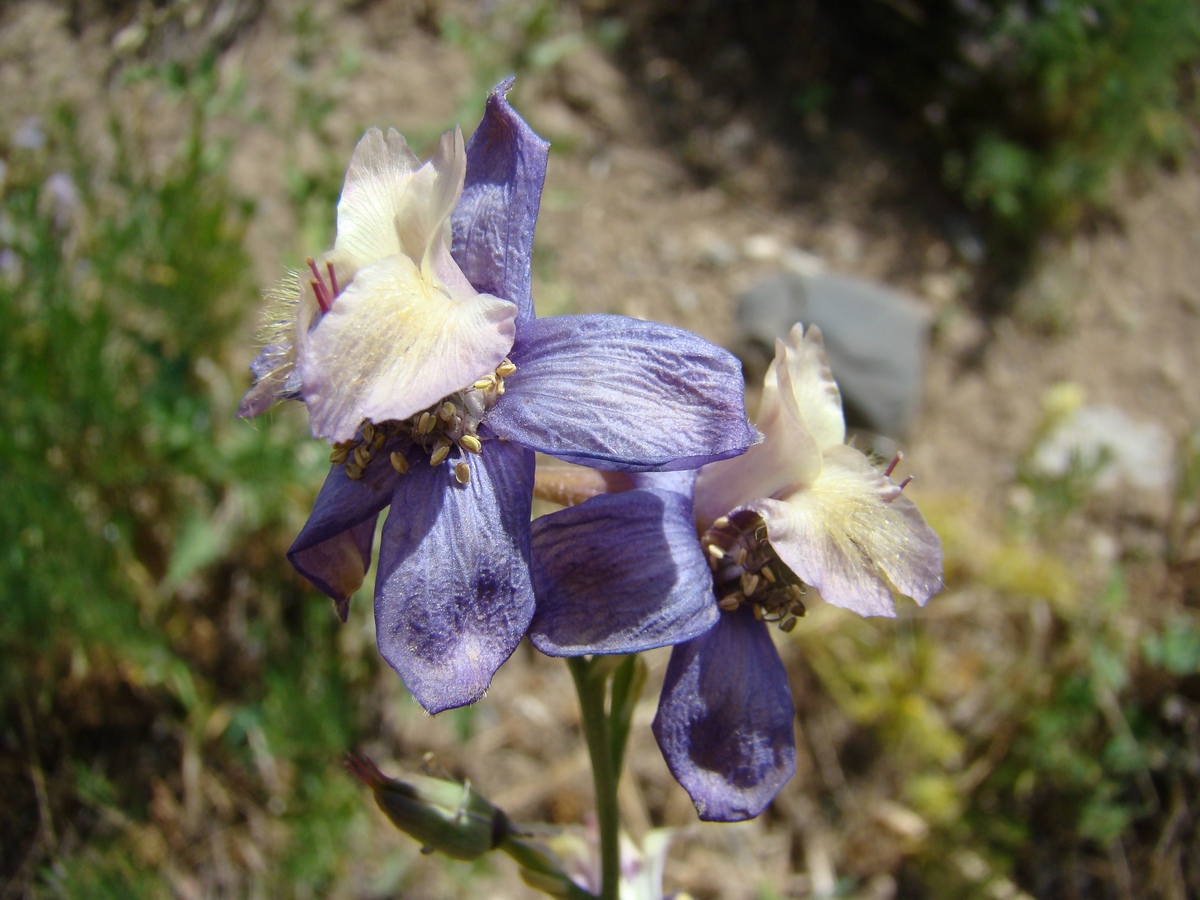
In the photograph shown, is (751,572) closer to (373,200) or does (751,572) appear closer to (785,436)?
(785,436)

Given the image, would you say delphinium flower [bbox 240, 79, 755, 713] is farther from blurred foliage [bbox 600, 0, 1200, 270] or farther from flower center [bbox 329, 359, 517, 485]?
blurred foliage [bbox 600, 0, 1200, 270]

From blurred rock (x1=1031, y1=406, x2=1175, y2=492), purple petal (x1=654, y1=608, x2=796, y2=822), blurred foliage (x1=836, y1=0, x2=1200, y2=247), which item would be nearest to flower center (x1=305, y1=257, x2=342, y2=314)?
purple petal (x1=654, y1=608, x2=796, y2=822)

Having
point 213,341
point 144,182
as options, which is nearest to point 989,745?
point 213,341

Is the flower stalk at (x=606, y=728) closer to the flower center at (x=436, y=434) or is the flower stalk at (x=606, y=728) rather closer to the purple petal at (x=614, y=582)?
the purple petal at (x=614, y=582)

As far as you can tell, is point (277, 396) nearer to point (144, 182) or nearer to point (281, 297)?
point (281, 297)

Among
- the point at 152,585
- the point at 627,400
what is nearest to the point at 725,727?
the point at 627,400

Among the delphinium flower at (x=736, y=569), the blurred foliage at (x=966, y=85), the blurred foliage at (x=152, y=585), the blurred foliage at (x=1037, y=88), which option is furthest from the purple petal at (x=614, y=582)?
the blurred foliage at (x=1037, y=88)
